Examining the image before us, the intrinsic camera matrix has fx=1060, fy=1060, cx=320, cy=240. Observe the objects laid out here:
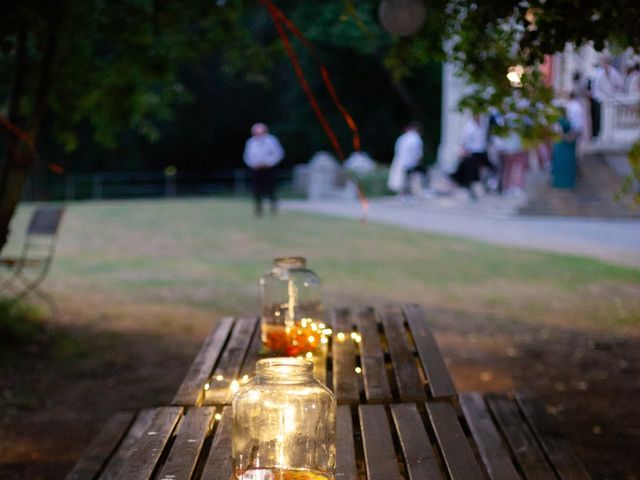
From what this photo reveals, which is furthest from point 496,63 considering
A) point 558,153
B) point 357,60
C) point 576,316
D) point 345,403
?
point 357,60

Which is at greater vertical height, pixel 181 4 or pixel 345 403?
pixel 181 4

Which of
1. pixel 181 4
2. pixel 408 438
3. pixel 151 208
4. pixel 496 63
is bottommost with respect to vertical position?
pixel 151 208

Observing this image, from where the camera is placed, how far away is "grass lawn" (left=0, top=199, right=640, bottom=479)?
606 centimetres

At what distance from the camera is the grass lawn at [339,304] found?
19.9 feet

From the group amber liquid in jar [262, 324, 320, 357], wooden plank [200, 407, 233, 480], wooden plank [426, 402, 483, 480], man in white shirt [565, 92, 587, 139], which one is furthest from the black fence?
wooden plank [200, 407, 233, 480]

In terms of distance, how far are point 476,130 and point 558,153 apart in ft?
5.93

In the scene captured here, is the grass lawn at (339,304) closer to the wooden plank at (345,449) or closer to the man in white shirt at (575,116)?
the wooden plank at (345,449)

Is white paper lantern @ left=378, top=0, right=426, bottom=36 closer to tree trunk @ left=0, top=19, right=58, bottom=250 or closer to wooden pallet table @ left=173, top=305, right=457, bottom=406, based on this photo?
tree trunk @ left=0, top=19, right=58, bottom=250

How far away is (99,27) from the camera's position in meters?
8.52

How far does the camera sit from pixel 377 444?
2939 millimetres

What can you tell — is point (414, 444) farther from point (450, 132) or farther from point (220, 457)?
point (450, 132)

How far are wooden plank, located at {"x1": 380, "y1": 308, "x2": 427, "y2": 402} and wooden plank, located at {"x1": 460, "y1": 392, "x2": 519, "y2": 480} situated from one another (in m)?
0.33

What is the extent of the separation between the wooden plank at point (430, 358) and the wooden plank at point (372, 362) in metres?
0.16

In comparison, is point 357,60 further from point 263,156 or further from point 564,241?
point 564,241
